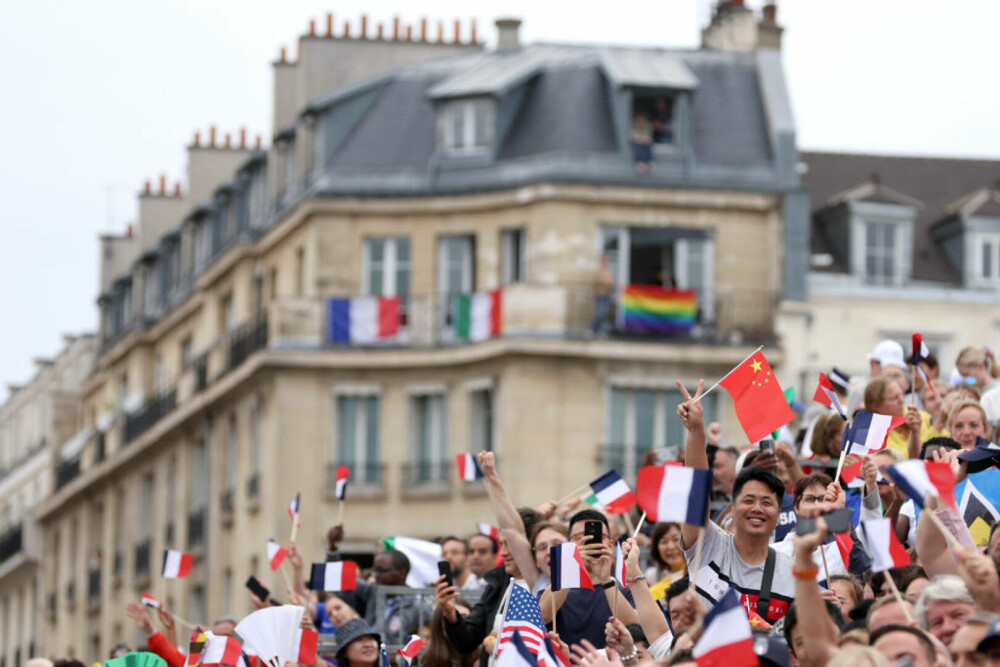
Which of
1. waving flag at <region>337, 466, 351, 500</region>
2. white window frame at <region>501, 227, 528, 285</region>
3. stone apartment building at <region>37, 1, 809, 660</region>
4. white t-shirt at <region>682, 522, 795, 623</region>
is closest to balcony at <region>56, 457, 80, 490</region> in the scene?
stone apartment building at <region>37, 1, 809, 660</region>

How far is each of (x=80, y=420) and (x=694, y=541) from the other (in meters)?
55.9

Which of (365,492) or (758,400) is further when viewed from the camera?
(365,492)

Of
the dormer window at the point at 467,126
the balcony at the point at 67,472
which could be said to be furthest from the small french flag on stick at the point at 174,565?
the balcony at the point at 67,472

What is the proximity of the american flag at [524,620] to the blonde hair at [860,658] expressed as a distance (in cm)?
286

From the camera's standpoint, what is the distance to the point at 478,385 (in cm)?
4388

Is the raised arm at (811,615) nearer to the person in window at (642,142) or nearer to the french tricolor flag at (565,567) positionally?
the french tricolor flag at (565,567)

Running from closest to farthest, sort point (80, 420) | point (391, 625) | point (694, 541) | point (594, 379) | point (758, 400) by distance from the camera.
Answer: point (694, 541)
point (758, 400)
point (391, 625)
point (594, 379)
point (80, 420)

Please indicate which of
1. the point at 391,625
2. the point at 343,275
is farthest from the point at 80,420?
the point at 391,625

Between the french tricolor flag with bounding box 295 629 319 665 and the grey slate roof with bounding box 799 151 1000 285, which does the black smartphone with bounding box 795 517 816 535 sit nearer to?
the french tricolor flag with bounding box 295 629 319 665

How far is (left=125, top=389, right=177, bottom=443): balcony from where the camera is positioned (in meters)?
53.9

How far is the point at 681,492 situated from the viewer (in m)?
11.1

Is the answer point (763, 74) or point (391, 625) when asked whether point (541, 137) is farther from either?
point (391, 625)

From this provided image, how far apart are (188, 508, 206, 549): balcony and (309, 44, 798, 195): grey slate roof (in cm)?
833

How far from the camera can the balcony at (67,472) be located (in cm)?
6234
